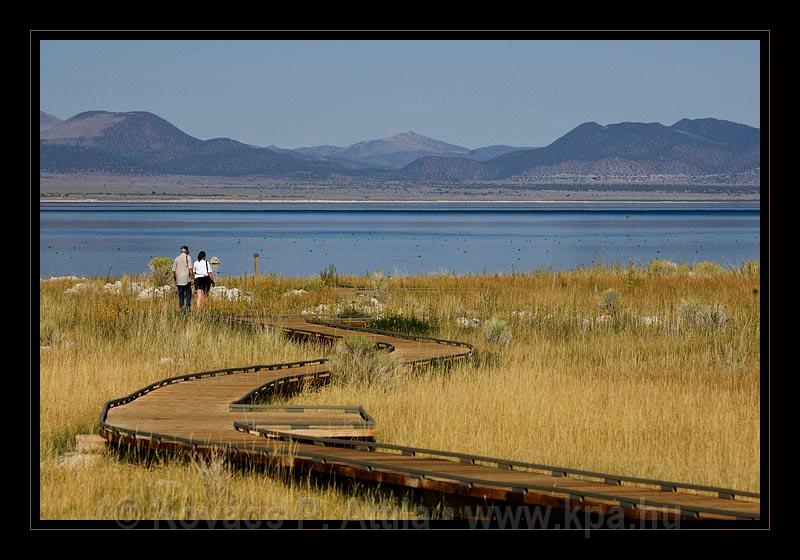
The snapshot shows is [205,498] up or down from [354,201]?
down

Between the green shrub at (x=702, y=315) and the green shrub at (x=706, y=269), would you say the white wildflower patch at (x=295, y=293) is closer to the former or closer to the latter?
the green shrub at (x=702, y=315)

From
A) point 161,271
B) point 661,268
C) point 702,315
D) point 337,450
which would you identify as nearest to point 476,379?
point 337,450

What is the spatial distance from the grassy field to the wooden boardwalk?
0.24 meters

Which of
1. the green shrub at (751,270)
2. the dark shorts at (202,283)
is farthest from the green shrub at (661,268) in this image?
the dark shorts at (202,283)

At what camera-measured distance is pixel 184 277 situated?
20.1 m

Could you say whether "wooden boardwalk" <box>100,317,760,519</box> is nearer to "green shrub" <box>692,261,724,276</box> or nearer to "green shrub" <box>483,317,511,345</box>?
"green shrub" <box>483,317,511,345</box>

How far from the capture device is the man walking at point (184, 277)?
65.8ft

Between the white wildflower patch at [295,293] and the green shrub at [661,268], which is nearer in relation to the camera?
the white wildflower patch at [295,293]

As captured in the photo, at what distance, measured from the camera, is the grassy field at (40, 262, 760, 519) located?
943 centimetres

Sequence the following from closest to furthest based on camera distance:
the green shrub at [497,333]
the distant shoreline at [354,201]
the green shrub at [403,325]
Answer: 1. the green shrub at [497,333]
2. the green shrub at [403,325]
3. the distant shoreline at [354,201]

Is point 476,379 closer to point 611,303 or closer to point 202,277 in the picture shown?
point 611,303

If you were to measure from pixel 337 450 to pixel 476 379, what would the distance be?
15.6 feet

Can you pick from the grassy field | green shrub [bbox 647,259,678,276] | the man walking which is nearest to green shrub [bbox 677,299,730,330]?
the grassy field

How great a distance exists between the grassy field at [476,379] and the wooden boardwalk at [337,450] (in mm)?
242
